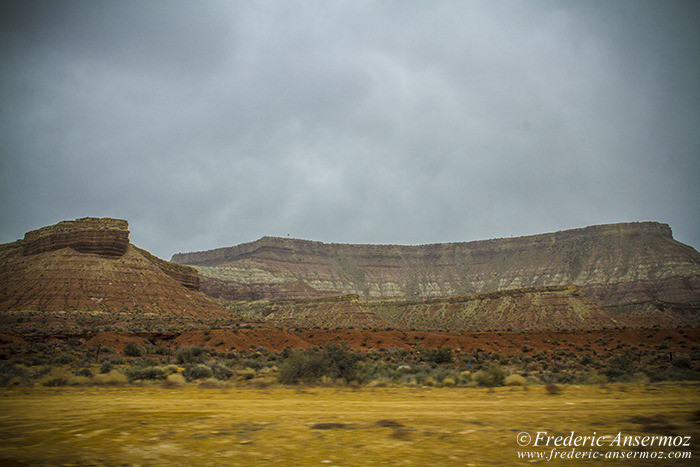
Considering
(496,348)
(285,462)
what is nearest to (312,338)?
(496,348)

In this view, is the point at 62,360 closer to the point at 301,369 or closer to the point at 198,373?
the point at 198,373

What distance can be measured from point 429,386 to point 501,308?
2792 inches

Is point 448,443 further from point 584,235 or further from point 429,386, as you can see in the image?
point 584,235

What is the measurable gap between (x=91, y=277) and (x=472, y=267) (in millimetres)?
130201

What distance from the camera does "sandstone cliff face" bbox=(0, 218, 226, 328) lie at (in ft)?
198

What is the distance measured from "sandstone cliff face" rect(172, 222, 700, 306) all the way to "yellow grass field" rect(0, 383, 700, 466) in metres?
114

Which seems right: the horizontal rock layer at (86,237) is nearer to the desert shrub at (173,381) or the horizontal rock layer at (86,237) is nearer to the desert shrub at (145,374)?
the desert shrub at (145,374)

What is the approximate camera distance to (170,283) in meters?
75.4

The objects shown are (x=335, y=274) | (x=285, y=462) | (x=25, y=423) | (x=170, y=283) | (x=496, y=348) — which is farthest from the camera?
(x=335, y=274)

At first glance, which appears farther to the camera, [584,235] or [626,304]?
[584,235]

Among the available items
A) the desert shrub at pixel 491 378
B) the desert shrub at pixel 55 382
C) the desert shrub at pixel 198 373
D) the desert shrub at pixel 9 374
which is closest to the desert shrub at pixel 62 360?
the desert shrub at pixel 9 374

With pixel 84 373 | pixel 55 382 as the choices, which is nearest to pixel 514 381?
pixel 55 382

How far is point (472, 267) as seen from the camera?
15700 cm

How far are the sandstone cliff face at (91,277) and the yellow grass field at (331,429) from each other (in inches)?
2335
